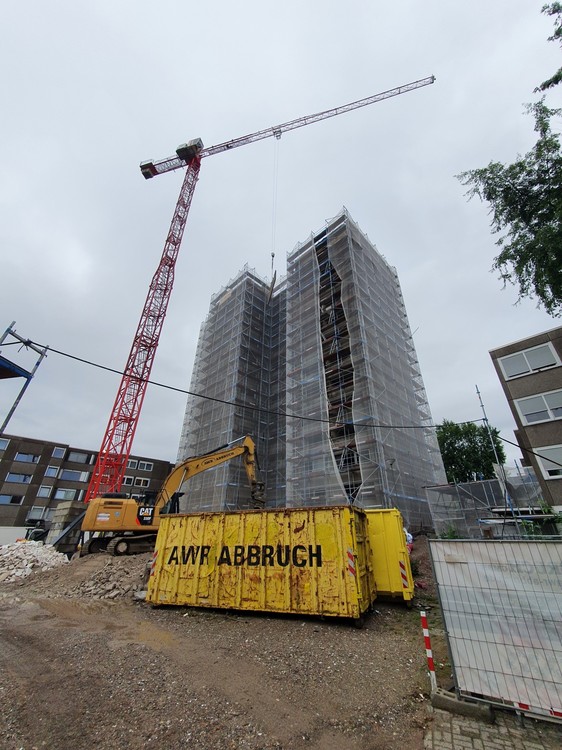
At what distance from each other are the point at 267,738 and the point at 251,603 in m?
4.31

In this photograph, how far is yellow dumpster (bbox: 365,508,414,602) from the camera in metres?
8.53

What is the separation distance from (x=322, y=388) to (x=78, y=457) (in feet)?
125

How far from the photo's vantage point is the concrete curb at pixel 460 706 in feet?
11.9

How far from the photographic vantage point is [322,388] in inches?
908

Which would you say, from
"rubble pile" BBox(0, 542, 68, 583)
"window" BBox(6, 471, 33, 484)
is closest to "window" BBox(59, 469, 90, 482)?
"window" BBox(6, 471, 33, 484)

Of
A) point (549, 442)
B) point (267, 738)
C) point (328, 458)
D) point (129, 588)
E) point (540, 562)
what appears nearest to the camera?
point (267, 738)

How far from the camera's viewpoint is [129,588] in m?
Result: 9.78

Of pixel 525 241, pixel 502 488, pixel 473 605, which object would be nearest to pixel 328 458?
pixel 502 488

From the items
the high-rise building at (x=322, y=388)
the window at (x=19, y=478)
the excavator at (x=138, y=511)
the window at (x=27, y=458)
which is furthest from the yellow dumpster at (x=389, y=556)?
the window at (x=27, y=458)

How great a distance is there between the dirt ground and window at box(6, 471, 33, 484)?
39584mm

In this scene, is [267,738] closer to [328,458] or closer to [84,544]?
[84,544]

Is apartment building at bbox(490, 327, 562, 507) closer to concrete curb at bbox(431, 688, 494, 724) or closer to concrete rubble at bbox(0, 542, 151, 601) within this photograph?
concrete curb at bbox(431, 688, 494, 724)

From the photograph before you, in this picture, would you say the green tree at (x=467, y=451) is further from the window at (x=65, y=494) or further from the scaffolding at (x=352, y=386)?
the window at (x=65, y=494)

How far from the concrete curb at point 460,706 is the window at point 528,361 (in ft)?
51.8
